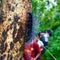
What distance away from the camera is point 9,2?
2361 mm

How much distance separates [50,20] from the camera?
15.0ft

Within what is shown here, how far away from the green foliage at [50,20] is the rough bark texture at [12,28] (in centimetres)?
108

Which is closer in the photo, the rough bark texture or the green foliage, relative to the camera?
the rough bark texture

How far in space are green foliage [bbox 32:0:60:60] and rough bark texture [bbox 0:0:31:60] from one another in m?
1.08

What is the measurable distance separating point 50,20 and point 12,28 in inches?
89.0

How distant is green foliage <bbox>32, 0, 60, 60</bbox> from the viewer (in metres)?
3.49

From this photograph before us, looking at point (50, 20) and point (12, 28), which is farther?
point (50, 20)

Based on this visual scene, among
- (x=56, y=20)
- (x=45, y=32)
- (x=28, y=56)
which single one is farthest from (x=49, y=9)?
(x=28, y=56)

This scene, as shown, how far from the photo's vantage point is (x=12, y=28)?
2.37 metres

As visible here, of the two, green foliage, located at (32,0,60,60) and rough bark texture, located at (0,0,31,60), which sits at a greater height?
rough bark texture, located at (0,0,31,60)

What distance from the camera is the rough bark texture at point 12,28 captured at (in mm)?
2346

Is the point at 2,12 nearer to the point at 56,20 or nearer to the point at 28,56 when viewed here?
the point at 28,56

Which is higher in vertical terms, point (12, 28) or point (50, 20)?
point (12, 28)

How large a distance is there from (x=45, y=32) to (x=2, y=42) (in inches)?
106
